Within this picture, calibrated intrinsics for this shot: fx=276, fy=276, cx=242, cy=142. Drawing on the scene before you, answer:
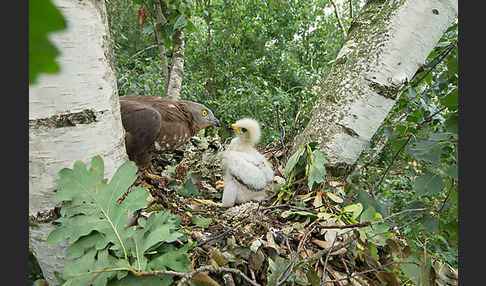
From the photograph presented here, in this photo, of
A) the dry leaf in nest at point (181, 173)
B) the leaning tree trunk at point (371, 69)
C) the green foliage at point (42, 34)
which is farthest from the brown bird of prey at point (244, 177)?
the green foliage at point (42, 34)

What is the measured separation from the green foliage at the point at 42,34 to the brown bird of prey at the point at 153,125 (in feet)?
4.76

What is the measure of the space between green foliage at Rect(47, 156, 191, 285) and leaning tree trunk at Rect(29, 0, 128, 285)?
1.9 inches

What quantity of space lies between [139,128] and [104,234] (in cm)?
106

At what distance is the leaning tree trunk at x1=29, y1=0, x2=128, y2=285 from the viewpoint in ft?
1.87

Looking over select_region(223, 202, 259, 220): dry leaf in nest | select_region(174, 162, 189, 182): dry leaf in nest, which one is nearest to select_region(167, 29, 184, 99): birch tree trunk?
select_region(174, 162, 189, 182): dry leaf in nest

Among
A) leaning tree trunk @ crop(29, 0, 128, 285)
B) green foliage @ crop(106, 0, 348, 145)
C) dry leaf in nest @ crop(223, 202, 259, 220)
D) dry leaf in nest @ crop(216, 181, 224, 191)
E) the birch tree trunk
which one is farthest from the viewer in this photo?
green foliage @ crop(106, 0, 348, 145)

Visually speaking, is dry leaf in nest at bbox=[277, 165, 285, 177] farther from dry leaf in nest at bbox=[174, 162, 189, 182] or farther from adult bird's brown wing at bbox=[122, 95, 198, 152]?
adult bird's brown wing at bbox=[122, 95, 198, 152]

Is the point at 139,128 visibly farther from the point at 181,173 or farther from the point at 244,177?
the point at 244,177

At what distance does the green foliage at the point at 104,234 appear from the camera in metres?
0.57

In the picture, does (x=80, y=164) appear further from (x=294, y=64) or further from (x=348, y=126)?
(x=294, y=64)

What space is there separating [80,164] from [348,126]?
97 cm

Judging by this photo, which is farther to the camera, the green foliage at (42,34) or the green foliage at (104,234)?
the green foliage at (104,234)

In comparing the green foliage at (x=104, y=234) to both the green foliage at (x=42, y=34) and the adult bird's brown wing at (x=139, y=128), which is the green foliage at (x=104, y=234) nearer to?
the green foliage at (x=42, y=34)

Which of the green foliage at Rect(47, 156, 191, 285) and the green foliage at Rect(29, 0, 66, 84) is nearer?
the green foliage at Rect(29, 0, 66, 84)
